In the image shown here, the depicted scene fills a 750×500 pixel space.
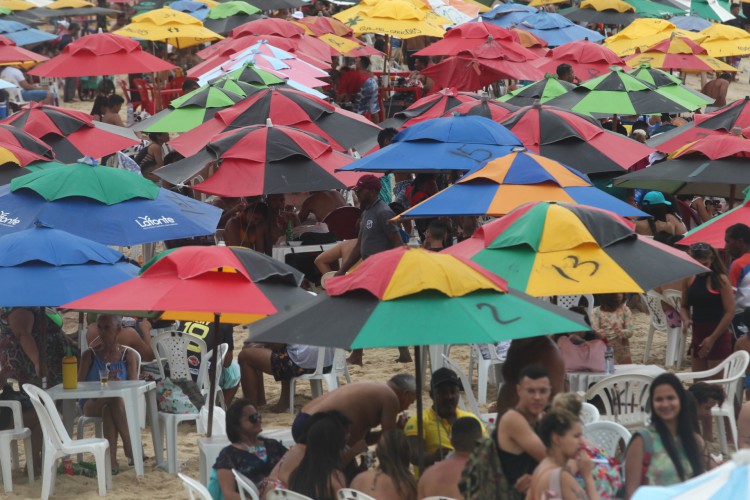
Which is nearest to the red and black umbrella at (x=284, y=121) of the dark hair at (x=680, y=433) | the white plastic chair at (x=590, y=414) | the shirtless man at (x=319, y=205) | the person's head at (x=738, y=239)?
the shirtless man at (x=319, y=205)

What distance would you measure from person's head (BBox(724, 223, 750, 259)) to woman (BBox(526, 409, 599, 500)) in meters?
3.89

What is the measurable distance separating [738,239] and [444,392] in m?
3.32

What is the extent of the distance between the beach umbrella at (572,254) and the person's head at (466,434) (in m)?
1.16

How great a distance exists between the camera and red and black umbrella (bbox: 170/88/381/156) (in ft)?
40.0

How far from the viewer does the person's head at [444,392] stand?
641cm

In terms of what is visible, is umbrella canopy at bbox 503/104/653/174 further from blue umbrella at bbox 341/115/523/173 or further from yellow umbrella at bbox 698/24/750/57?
yellow umbrella at bbox 698/24/750/57

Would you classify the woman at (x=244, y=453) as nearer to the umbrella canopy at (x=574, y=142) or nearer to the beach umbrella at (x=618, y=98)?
the umbrella canopy at (x=574, y=142)

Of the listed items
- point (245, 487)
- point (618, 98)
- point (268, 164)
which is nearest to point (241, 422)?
point (245, 487)

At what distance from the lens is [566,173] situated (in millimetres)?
9078

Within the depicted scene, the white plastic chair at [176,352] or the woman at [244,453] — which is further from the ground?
the woman at [244,453]

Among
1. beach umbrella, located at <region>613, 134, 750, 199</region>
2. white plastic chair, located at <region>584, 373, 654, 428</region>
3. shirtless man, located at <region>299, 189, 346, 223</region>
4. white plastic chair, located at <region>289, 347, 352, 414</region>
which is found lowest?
white plastic chair, located at <region>289, 347, 352, 414</region>

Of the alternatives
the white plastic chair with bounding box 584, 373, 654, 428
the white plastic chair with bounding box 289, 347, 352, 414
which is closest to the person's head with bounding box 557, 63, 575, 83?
the white plastic chair with bounding box 289, 347, 352, 414

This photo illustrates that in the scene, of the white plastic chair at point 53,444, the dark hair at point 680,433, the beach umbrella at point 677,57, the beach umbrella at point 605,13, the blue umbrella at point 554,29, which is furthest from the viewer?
the beach umbrella at point 605,13

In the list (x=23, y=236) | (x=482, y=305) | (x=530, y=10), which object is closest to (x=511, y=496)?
(x=482, y=305)
